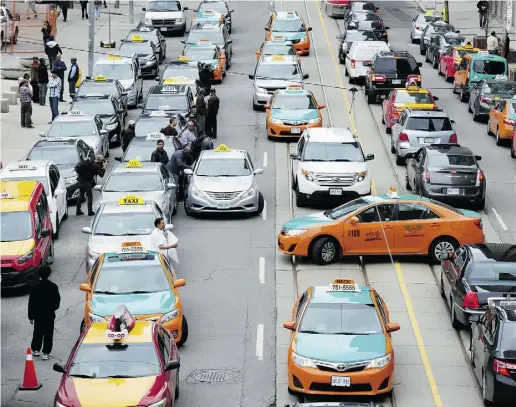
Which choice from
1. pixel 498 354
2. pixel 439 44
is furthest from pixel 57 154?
pixel 439 44

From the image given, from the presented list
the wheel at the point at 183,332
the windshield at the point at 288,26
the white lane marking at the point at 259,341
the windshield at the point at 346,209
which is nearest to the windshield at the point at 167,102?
the windshield at the point at 346,209

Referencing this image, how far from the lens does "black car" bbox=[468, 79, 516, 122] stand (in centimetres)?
4209

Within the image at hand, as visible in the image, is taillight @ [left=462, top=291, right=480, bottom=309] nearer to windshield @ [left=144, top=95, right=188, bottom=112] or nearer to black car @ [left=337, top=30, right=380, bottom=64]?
windshield @ [left=144, top=95, right=188, bottom=112]

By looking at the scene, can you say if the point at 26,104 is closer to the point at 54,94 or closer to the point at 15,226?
the point at 54,94

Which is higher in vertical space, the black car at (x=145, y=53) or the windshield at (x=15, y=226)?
the windshield at (x=15, y=226)

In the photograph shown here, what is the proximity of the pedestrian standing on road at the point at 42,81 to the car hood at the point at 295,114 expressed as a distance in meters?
9.07

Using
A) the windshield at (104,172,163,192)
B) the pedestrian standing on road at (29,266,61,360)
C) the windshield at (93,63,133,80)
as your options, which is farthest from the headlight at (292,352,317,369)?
the windshield at (93,63,133,80)

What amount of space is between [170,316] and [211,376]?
1.29 metres

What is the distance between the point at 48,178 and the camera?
3000cm

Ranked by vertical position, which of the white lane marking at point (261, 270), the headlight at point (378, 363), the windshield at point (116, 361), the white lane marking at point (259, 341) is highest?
the windshield at point (116, 361)

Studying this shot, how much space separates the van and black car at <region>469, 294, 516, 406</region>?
9206 millimetres

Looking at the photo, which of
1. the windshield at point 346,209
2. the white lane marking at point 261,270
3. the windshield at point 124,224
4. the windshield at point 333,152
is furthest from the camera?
the windshield at point 333,152

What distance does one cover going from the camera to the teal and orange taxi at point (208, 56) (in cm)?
4928

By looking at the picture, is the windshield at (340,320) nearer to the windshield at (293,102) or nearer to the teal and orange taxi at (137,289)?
the teal and orange taxi at (137,289)
